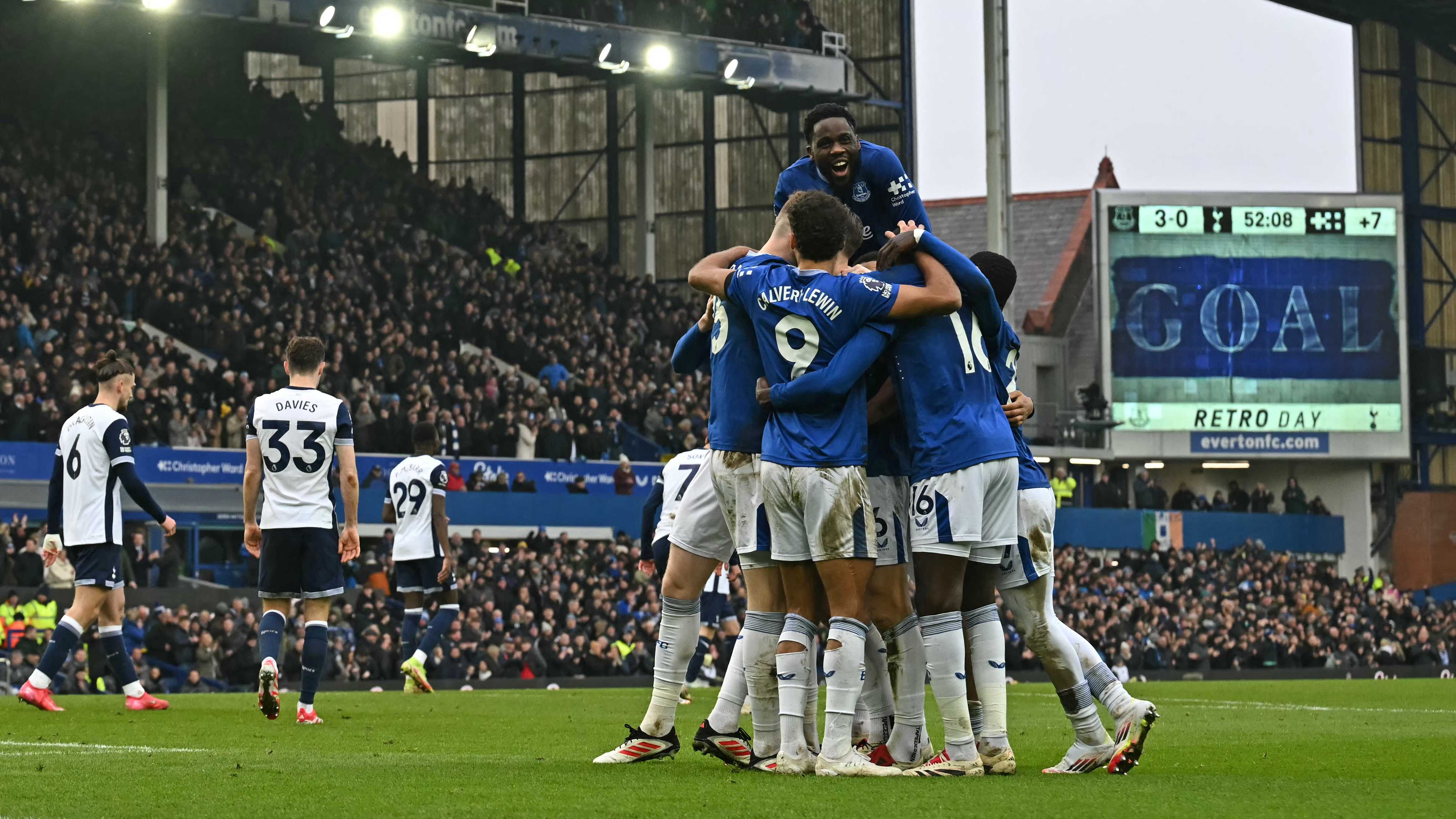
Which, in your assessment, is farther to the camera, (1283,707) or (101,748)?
(1283,707)

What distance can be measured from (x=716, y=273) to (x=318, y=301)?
2427cm

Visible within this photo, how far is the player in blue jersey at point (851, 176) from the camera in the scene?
311 inches

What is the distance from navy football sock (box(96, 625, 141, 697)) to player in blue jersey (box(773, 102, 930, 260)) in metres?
6.23

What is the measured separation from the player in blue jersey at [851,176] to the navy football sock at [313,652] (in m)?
4.70

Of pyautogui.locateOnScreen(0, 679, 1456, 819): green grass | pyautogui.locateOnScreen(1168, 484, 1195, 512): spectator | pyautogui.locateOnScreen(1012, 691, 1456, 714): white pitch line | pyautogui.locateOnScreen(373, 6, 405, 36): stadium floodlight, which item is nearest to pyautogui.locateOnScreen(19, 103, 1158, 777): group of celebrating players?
pyautogui.locateOnScreen(0, 679, 1456, 819): green grass

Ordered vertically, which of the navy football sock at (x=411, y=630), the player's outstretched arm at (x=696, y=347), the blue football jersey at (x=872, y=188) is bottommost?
the navy football sock at (x=411, y=630)

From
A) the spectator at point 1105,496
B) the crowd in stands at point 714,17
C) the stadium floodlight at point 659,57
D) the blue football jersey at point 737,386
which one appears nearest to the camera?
the blue football jersey at point 737,386

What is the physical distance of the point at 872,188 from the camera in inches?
319

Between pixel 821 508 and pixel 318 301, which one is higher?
pixel 318 301

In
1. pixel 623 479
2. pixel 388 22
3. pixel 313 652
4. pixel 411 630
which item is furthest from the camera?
pixel 388 22

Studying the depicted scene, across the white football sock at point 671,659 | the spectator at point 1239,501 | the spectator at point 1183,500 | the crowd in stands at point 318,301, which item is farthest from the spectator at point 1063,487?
the white football sock at point 671,659

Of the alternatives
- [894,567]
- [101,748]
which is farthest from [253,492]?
[894,567]

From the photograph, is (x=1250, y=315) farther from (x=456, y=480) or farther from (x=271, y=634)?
(x=271, y=634)

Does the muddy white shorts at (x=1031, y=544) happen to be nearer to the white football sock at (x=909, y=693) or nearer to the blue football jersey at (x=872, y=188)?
the white football sock at (x=909, y=693)
